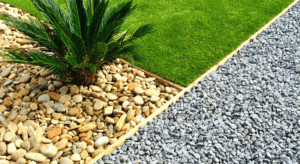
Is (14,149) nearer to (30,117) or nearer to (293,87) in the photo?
(30,117)

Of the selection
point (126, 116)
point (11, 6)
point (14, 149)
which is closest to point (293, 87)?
point (126, 116)

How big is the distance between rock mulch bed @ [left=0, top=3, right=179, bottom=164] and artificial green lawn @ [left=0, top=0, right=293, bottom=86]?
0.45 meters

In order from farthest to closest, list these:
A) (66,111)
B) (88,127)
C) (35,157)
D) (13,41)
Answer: (13,41) < (66,111) < (88,127) < (35,157)

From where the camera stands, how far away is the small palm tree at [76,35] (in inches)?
106

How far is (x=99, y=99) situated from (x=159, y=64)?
3.86 feet

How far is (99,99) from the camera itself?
3227 millimetres

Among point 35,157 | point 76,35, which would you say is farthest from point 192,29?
point 35,157

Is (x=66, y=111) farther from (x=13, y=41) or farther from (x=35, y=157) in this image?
(x=13, y=41)

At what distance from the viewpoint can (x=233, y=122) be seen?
2.94m

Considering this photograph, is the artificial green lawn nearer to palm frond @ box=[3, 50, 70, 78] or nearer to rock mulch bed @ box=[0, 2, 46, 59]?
rock mulch bed @ box=[0, 2, 46, 59]

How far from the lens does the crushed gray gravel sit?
2.60 m

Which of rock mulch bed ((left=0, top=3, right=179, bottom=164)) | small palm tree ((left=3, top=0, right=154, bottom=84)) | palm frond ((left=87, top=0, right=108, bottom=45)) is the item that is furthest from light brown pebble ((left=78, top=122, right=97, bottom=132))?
palm frond ((left=87, top=0, right=108, bottom=45))

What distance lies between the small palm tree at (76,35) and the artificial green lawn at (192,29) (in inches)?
41.1

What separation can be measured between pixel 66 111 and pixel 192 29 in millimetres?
2863
